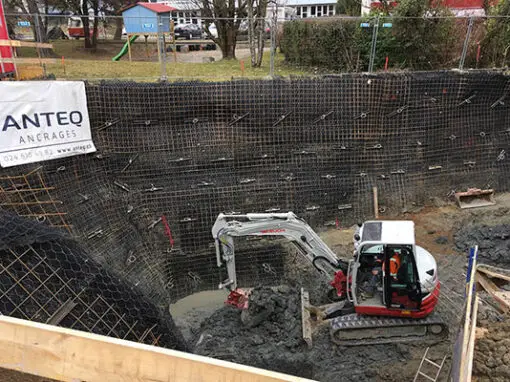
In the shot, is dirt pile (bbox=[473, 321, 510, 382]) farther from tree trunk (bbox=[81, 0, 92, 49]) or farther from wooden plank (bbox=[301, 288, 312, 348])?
tree trunk (bbox=[81, 0, 92, 49])

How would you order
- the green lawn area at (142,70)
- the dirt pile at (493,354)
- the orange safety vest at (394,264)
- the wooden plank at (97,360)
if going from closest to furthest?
the wooden plank at (97,360) < the dirt pile at (493,354) < the orange safety vest at (394,264) < the green lawn area at (142,70)

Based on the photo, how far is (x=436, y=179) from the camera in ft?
39.9

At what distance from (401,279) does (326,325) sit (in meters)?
1.87

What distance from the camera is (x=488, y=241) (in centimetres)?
1032

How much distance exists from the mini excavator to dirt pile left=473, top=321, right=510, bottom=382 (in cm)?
119

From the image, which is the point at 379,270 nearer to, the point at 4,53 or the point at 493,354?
the point at 493,354

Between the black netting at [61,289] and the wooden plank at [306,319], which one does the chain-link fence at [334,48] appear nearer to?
the wooden plank at [306,319]

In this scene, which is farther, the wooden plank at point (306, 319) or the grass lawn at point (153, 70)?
the grass lawn at point (153, 70)

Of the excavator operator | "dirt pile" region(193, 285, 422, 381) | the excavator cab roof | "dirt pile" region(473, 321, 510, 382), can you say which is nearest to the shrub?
the excavator cab roof

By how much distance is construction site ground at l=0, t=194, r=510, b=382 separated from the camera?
6.96 meters

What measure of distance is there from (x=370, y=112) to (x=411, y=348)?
21.1 feet

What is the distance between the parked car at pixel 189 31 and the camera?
1121 inches

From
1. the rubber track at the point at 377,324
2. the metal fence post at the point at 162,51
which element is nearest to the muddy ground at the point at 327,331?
the rubber track at the point at 377,324

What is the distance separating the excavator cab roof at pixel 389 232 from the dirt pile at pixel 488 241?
4132 millimetres
